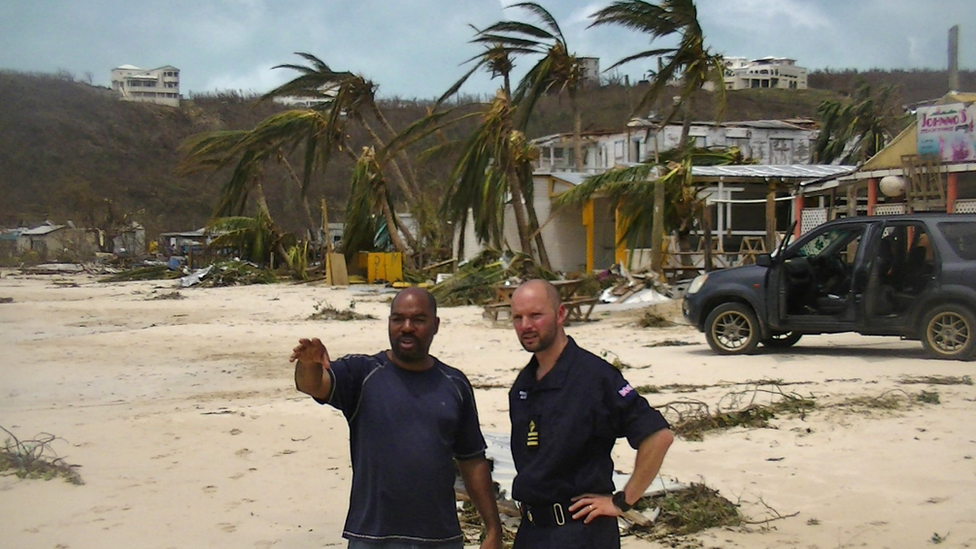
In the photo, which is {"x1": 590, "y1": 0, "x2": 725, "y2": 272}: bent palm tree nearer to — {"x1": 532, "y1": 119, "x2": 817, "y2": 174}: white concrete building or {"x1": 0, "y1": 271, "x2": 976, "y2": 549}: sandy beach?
{"x1": 0, "y1": 271, "x2": 976, "y2": 549}: sandy beach

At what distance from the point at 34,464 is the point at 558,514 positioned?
4764mm

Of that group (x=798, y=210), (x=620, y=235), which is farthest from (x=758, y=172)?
(x=620, y=235)

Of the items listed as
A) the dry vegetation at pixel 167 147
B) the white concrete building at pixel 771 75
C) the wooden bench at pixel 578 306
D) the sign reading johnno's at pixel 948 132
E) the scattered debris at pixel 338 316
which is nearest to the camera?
the wooden bench at pixel 578 306

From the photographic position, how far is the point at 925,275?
10.8 m

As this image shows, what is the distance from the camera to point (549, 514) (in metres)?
2.98

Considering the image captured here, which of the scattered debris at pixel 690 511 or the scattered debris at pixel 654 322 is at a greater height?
the scattered debris at pixel 654 322

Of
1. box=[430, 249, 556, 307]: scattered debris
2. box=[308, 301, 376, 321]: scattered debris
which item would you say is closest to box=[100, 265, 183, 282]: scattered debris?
box=[430, 249, 556, 307]: scattered debris

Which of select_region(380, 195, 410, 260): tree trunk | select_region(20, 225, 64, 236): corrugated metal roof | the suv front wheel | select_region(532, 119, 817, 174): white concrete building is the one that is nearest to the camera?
the suv front wheel

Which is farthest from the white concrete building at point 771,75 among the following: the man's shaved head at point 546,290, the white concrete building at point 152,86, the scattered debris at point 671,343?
the man's shaved head at point 546,290

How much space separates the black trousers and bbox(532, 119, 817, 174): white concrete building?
35.0 metres

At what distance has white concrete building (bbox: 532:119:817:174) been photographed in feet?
128

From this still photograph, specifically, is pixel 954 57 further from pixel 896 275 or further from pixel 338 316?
pixel 338 316

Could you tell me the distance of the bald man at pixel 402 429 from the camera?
3109 millimetres

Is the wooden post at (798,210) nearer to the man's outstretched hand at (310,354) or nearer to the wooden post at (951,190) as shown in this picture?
the wooden post at (951,190)
